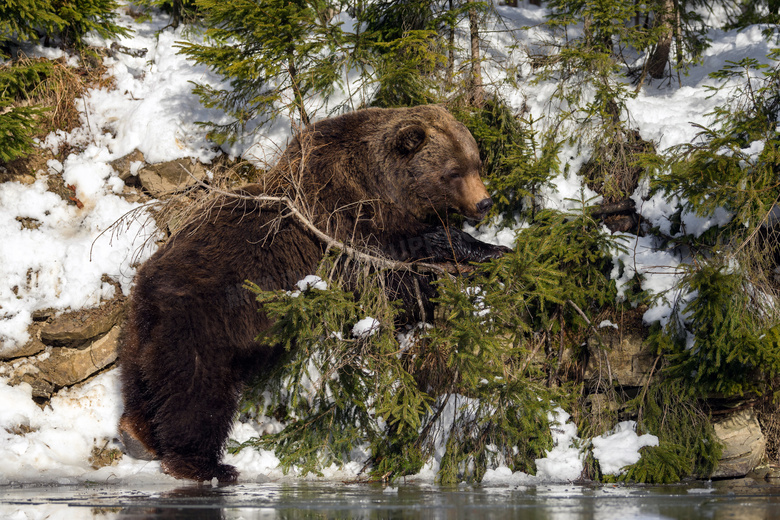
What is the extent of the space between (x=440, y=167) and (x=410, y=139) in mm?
389

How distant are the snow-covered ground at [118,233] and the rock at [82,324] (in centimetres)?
13

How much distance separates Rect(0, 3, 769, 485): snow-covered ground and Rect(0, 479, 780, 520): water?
0.60 m

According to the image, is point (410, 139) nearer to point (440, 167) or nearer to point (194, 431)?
point (440, 167)

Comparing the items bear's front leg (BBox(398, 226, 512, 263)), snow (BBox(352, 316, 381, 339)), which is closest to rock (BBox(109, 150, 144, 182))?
bear's front leg (BBox(398, 226, 512, 263))

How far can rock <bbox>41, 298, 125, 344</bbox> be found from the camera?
6.03m

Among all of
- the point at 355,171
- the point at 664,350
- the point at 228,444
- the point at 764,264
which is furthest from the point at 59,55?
the point at 764,264

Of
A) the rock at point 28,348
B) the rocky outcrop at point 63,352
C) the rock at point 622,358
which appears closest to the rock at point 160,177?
the rocky outcrop at point 63,352

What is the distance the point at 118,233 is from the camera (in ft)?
21.6

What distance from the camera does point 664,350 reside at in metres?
5.59

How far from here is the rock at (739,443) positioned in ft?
17.0

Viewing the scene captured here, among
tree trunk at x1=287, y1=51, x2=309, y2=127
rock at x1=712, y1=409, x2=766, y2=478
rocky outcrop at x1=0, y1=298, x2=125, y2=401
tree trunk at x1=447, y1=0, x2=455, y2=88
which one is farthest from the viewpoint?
tree trunk at x1=447, y1=0, x2=455, y2=88

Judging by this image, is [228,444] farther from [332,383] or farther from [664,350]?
[664,350]

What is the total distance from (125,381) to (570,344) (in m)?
4.08

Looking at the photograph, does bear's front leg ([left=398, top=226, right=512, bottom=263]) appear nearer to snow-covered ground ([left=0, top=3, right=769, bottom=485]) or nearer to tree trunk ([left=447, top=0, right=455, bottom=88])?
snow-covered ground ([left=0, top=3, right=769, bottom=485])
